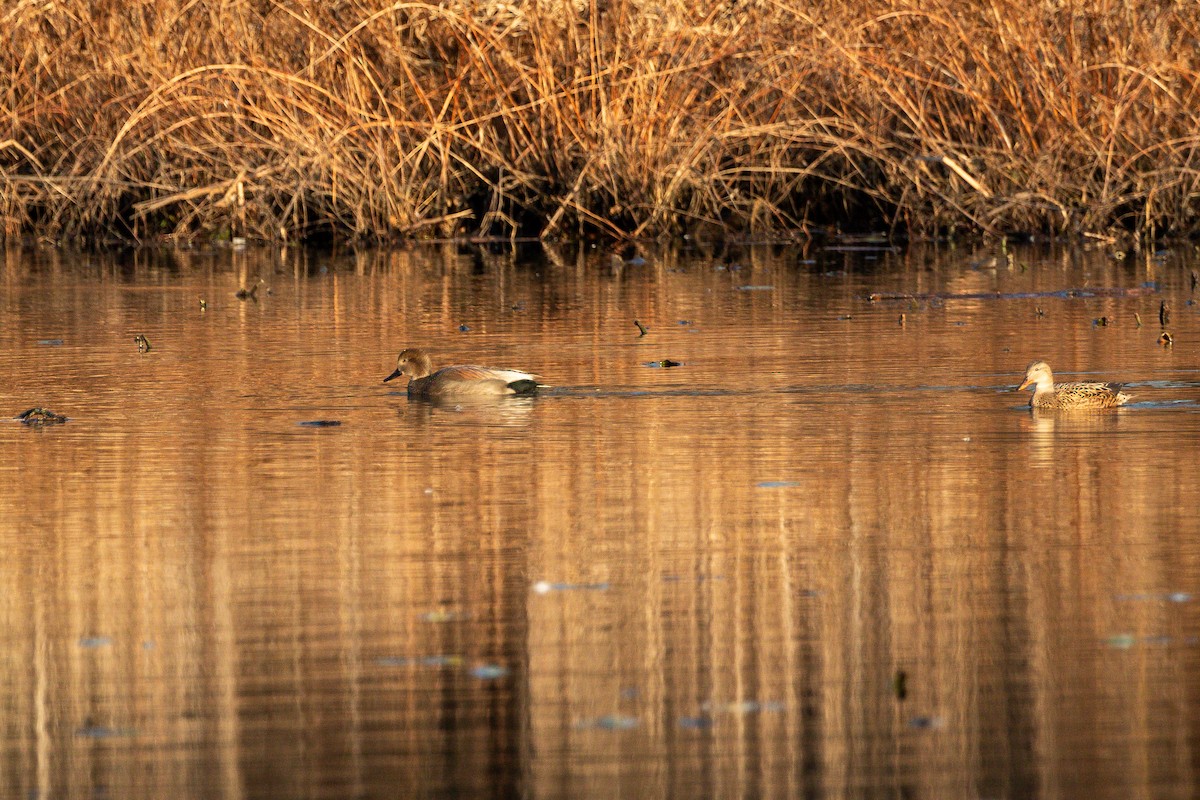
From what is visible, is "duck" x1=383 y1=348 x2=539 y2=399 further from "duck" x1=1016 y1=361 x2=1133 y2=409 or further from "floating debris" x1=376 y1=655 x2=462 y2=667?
"floating debris" x1=376 y1=655 x2=462 y2=667

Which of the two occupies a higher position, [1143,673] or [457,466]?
[457,466]

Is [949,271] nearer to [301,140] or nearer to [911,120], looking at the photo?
[911,120]

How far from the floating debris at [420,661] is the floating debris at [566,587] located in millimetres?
755

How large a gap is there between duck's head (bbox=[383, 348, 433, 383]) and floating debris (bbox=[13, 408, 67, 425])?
73.8 inches

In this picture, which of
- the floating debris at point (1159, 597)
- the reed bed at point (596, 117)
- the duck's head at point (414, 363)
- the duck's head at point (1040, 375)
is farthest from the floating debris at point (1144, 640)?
the reed bed at point (596, 117)

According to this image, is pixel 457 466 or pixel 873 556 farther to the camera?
pixel 457 466

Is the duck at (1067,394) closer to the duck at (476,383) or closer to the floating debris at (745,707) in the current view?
the duck at (476,383)

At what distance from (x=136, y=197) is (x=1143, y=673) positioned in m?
21.1

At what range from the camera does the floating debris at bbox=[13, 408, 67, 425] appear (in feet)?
38.4

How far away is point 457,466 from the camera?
1012cm

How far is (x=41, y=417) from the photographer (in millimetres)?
11766

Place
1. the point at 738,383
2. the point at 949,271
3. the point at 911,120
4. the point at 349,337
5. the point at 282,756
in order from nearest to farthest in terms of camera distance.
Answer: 1. the point at 282,756
2. the point at 738,383
3. the point at 349,337
4. the point at 949,271
5. the point at 911,120

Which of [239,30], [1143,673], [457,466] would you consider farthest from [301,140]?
[1143,673]

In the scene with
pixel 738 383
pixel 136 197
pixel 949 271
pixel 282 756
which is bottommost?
pixel 282 756
